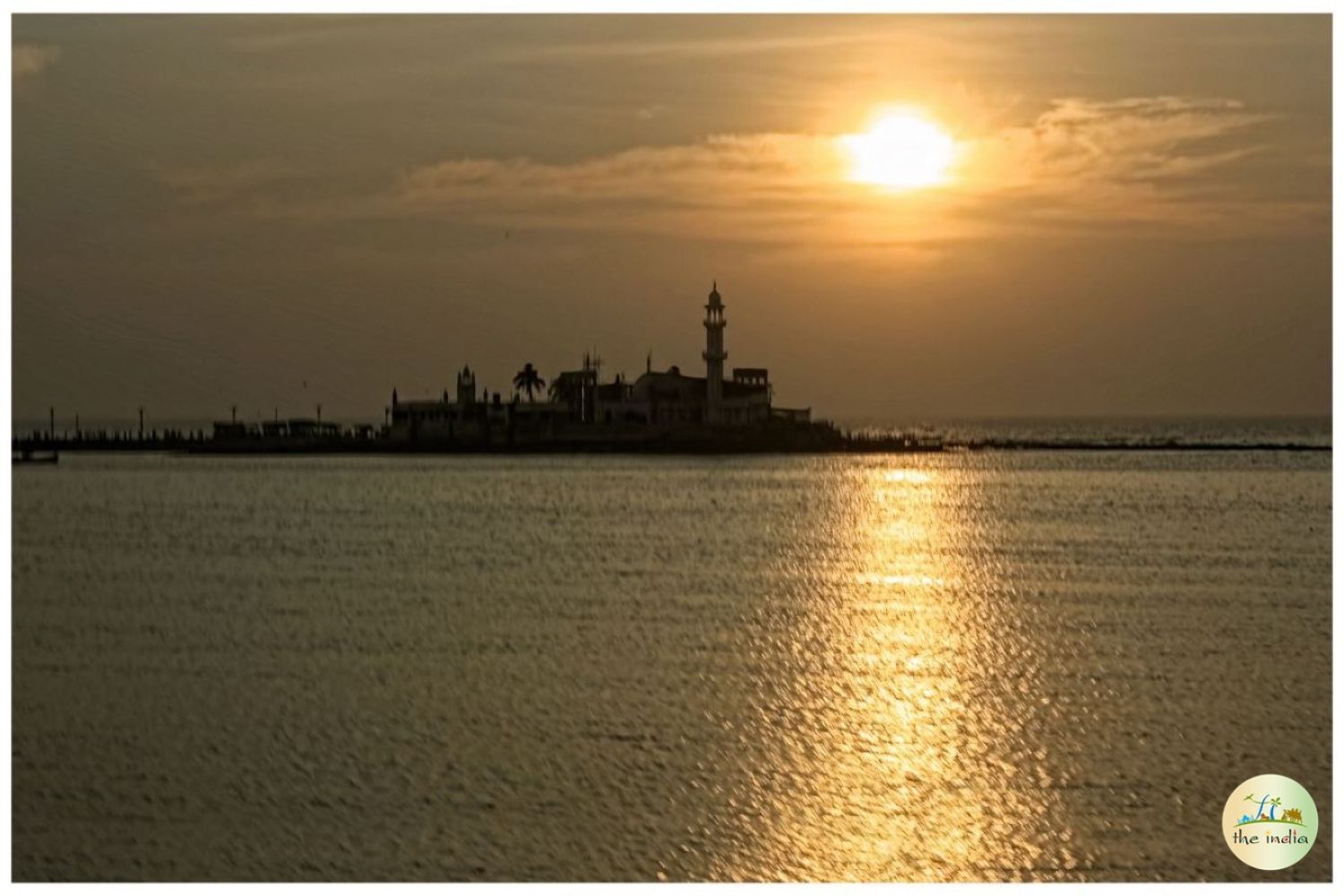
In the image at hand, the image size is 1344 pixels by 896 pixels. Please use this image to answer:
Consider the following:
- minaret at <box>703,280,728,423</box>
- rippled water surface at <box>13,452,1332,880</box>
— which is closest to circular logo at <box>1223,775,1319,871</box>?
rippled water surface at <box>13,452,1332,880</box>

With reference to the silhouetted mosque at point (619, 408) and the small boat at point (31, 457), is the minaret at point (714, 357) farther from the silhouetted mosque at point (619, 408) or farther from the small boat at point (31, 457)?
the small boat at point (31, 457)

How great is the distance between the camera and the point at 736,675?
77.8 feet

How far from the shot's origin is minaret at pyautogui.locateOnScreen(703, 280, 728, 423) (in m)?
94.0

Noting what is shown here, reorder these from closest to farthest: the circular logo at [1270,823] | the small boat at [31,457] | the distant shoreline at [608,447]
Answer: the circular logo at [1270,823], the small boat at [31,457], the distant shoreline at [608,447]

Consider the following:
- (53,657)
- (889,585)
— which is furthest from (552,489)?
(53,657)

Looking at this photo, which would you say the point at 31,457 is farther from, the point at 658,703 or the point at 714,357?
the point at 658,703

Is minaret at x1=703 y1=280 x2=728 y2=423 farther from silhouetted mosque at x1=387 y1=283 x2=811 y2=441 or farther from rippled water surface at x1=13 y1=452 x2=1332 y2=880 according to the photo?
rippled water surface at x1=13 y1=452 x2=1332 y2=880

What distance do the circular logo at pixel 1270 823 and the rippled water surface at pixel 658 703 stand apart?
202 mm

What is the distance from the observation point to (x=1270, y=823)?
16547mm

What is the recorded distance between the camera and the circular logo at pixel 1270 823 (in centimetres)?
1609

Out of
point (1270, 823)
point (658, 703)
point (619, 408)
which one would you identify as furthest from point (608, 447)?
point (1270, 823)

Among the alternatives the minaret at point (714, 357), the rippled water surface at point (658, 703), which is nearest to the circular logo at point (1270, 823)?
the rippled water surface at point (658, 703)

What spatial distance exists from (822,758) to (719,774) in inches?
49.8

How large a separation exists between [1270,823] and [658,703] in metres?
7.72
